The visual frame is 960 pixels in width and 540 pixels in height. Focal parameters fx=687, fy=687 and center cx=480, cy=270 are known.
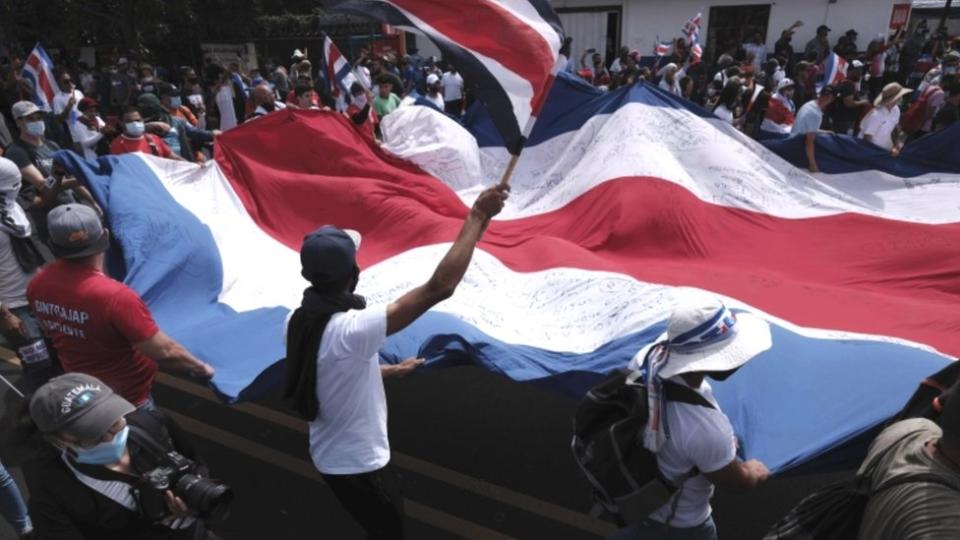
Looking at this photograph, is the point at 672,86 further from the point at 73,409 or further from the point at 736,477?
the point at 73,409

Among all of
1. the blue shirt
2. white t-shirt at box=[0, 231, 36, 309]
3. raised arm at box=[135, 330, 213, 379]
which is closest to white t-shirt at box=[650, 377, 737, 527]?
raised arm at box=[135, 330, 213, 379]

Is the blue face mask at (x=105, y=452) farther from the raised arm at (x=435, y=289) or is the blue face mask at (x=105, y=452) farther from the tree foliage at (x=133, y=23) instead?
the tree foliage at (x=133, y=23)

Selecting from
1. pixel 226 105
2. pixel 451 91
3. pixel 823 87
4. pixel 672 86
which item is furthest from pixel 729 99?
pixel 226 105

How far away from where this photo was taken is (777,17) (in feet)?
62.7

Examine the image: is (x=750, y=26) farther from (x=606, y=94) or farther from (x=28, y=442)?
(x=28, y=442)

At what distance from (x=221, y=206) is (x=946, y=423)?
479cm

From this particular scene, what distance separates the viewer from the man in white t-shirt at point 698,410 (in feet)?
7.09

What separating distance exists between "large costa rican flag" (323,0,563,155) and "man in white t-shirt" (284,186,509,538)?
635mm

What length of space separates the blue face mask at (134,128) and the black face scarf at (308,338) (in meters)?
4.36

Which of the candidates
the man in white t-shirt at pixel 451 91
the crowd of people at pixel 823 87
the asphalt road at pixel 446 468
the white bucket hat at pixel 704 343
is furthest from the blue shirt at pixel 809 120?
the man in white t-shirt at pixel 451 91

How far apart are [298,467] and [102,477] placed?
7.17 ft

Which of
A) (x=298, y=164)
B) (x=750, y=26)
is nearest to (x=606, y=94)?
(x=298, y=164)

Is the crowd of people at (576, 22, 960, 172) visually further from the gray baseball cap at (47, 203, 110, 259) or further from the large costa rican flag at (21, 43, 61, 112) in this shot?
the large costa rican flag at (21, 43, 61, 112)

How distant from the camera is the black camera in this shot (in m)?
2.12
